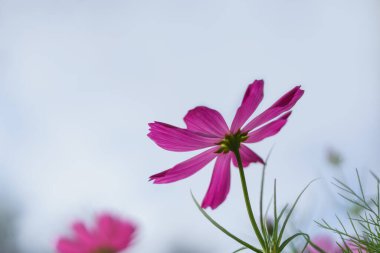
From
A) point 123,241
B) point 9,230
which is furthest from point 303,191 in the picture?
point 9,230

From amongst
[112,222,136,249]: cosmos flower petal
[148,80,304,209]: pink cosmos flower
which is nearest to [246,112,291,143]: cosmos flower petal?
[148,80,304,209]: pink cosmos flower

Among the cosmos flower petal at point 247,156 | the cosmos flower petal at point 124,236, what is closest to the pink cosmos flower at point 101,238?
the cosmos flower petal at point 124,236

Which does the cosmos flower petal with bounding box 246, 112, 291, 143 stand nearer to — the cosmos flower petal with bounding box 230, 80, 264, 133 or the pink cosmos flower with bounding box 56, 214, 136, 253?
the cosmos flower petal with bounding box 230, 80, 264, 133

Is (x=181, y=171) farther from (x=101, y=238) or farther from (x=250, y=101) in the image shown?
(x=101, y=238)

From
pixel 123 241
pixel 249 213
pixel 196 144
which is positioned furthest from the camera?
pixel 123 241

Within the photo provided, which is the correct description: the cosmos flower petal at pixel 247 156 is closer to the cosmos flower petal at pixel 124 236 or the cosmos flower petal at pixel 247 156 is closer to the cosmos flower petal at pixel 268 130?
the cosmos flower petal at pixel 268 130

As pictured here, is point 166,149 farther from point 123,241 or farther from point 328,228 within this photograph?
point 123,241

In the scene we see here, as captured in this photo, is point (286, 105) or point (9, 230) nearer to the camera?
point (286, 105)
